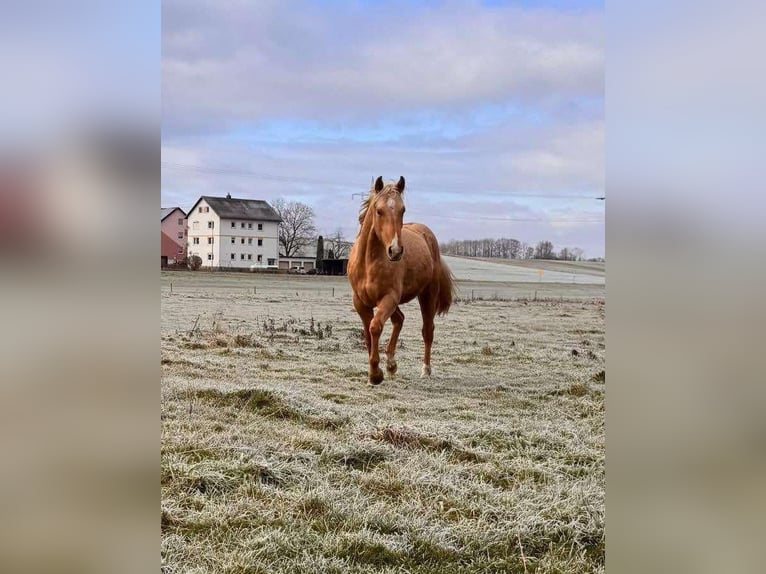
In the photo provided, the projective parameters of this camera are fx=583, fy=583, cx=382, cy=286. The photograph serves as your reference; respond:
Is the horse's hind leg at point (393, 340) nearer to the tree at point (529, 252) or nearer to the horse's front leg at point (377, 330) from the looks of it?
the horse's front leg at point (377, 330)

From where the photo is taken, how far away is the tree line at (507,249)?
392 cm

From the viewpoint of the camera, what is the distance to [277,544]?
2244mm

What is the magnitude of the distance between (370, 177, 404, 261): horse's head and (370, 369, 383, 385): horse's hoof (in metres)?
0.84

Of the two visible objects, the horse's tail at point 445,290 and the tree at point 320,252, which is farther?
the horse's tail at point 445,290

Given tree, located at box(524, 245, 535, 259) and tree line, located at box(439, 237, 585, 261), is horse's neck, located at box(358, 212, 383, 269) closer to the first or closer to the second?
tree line, located at box(439, 237, 585, 261)

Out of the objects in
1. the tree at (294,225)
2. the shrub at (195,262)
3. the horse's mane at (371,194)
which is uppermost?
the horse's mane at (371,194)

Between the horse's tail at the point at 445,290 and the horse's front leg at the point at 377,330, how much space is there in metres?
0.60
